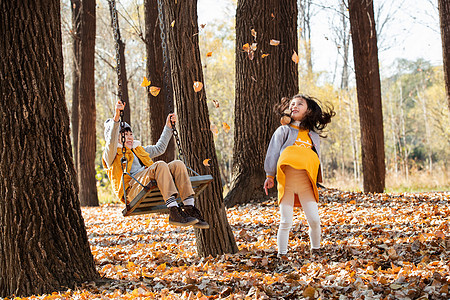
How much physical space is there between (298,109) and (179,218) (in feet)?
5.33

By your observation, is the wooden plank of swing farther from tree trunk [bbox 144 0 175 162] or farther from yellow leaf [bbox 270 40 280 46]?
tree trunk [bbox 144 0 175 162]

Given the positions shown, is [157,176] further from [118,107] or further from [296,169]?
[296,169]

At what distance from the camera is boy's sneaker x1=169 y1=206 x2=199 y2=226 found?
4.25m

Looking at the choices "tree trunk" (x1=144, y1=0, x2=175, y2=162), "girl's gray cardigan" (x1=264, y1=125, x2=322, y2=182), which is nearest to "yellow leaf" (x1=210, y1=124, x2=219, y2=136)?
"girl's gray cardigan" (x1=264, y1=125, x2=322, y2=182)

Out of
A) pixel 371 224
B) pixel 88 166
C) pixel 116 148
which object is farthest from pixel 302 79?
pixel 116 148

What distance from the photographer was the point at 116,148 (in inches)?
187

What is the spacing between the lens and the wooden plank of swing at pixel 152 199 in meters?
4.19

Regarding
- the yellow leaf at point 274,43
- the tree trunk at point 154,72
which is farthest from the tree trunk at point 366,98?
the tree trunk at point 154,72

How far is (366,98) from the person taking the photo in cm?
955

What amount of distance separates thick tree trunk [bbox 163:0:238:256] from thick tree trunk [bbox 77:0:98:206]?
23.9ft

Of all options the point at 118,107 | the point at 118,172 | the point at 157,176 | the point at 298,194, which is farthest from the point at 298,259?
the point at 118,107

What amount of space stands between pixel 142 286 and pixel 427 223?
143 inches

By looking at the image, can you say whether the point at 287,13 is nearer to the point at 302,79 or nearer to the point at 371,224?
the point at 371,224

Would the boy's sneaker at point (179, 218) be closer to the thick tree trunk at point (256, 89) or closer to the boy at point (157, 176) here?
the boy at point (157, 176)
